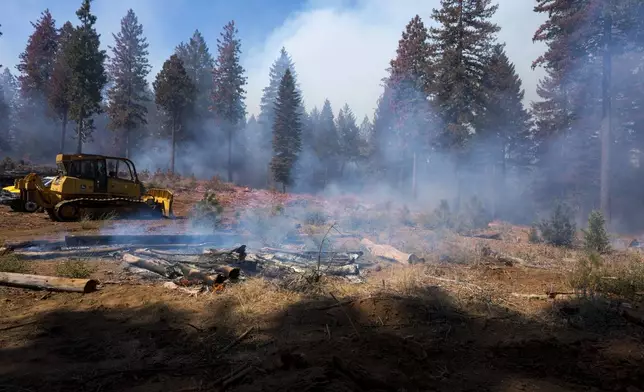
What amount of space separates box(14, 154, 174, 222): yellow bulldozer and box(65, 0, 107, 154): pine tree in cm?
1255

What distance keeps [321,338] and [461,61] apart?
21.7 metres

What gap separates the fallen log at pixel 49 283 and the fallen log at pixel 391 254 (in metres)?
5.85

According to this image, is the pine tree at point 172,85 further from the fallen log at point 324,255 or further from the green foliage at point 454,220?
the fallen log at point 324,255

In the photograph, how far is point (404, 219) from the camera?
16.5 metres

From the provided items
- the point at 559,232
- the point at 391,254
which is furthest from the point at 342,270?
the point at 559,232

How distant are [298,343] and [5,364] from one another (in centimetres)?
289

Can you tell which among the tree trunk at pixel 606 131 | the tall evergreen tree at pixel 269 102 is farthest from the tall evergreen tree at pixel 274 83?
the tree trunk at pixel 606 131

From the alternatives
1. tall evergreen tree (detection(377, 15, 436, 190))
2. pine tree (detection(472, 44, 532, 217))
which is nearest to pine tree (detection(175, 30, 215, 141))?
tall evergreen tree (detection(377, 15, 436, 190))

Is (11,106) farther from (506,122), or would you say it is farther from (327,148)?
(506,122)

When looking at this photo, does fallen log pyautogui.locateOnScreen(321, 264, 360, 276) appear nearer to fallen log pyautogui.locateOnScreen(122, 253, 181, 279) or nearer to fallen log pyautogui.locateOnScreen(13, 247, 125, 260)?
fallen log pyautogui.locateOnScreen(122, 253, 181, 279)

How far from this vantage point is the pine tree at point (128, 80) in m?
31.0

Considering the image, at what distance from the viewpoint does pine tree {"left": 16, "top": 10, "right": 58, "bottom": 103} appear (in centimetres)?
3397

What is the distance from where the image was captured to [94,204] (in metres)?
13.1

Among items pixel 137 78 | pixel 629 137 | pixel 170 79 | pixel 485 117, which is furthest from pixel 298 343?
pixel 137 78
